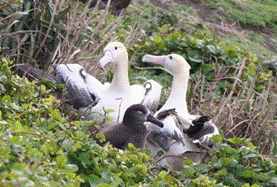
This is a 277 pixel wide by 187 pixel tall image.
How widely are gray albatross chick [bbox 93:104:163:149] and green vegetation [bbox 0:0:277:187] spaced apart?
32 centimetres

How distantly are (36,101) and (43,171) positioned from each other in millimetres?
1832

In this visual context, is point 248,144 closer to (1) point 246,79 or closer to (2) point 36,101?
(2) point 36,101

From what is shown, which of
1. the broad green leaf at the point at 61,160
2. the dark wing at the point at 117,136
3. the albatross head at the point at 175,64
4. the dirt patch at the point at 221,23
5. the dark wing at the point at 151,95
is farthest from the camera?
the dirt patch at the point at 221,23

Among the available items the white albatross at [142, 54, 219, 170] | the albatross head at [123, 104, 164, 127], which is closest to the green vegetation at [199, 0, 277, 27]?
the white albatross at [142, 54, 219, 170]

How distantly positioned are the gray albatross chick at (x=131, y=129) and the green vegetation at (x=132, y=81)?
1.05 ft

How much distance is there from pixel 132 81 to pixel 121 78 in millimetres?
1822

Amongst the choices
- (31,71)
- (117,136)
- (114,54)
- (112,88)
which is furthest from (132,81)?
(117,136)

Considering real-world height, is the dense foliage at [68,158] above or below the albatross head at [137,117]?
above

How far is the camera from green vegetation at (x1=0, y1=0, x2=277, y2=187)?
489cm

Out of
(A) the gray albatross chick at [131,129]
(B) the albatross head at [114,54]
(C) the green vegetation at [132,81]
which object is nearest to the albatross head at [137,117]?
(A) the gray albatross chick at [131,129]

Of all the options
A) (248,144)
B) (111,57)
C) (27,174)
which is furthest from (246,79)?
(27,174)

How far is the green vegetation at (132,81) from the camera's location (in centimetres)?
489

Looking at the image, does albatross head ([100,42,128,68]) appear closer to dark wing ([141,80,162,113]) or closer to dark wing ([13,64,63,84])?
dark wing ([141,80,162,113])

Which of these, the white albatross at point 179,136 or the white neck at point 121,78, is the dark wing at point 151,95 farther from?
the white albatross at point 179,136
